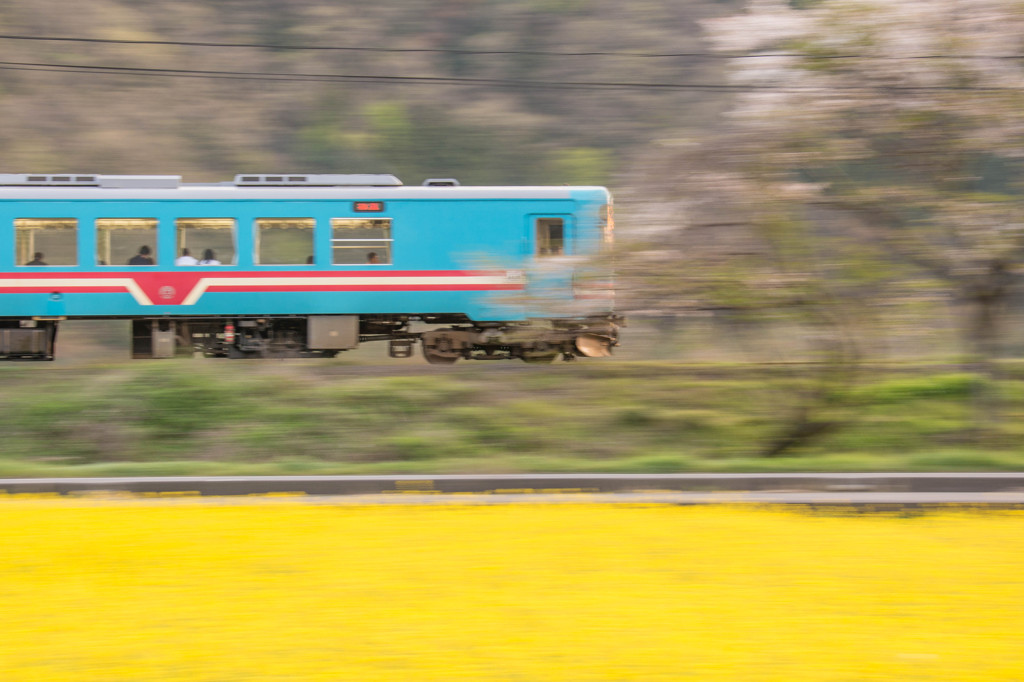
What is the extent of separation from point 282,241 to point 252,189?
929mm

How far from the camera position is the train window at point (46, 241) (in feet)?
49.4

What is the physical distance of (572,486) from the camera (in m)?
8.34

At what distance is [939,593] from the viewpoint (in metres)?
5.38

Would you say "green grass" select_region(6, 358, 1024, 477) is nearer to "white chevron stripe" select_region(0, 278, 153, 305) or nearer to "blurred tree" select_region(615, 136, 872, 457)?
"blurred tree" select_region(615, 136, 872, 457)

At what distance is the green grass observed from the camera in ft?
40.9

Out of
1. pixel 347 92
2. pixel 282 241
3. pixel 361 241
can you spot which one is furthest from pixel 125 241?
pixel 347 92

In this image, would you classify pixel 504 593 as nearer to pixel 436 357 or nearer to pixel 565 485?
pixel 565 485

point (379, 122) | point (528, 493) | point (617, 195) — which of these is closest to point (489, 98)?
point (379, 122)

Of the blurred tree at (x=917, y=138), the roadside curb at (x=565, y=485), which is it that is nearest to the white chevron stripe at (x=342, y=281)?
the blurred tree at (x=917, y=138)

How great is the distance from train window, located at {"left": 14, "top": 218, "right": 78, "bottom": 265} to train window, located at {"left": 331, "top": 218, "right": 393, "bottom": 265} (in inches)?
155

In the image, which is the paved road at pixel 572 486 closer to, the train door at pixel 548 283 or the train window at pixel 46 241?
the train door at pixel 548 283

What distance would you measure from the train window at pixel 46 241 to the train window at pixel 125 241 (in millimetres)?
394

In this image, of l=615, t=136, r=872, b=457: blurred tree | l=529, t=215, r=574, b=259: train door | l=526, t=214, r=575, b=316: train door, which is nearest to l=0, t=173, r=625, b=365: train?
l=529, t=215, r=574, b=259: train door

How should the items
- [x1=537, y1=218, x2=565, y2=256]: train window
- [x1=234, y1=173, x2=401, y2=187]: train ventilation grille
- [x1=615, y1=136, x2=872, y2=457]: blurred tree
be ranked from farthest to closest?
[x1=537, y1=218, x2=565, y2=256]: train window, [x1=234, y1=173, x2=401, y2=187]: train ventilation grille, [x1=615, y1=136, x2=872, y2=457]: blurred tree
